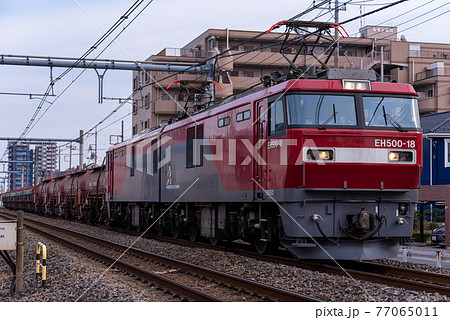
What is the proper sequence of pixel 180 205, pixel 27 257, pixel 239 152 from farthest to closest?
pixel 180 205
pixel 27 257
pixel 239 152

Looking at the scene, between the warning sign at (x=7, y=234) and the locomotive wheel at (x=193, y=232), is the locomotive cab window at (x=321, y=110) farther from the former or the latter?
the locomotive wheel at (x=193, y=232)

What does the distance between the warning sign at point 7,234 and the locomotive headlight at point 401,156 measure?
307 inches

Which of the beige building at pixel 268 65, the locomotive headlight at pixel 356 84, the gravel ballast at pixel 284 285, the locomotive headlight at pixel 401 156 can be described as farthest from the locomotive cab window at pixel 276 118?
the beige building at pixel 268 65

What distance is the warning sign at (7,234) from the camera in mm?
11773

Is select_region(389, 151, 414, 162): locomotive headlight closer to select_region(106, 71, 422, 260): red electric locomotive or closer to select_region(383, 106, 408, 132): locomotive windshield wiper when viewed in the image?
select_region(106, 71, 422, 260): red electric locomotive

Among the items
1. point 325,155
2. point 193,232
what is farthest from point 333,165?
point 193,232

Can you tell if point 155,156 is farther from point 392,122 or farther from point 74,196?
point 74,196

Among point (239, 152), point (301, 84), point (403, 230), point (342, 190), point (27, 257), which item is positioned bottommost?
point (27, 257)

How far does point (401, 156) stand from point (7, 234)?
8203mm

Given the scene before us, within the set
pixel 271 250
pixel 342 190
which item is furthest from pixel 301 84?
pixel 271 250
